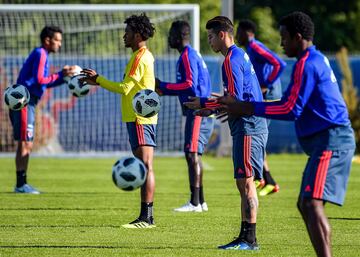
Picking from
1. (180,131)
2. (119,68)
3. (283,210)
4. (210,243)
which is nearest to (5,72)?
(119,68)

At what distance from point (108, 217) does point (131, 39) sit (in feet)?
7.83

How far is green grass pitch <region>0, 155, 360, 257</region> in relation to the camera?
9.37 m

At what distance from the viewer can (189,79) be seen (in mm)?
12219

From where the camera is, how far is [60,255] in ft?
29.2

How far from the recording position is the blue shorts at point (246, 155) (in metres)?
9.45

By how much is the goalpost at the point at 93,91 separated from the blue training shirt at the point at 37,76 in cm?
837

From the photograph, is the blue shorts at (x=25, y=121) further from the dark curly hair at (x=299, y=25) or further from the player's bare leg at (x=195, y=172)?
the dark curly hair at (x=299, y=25)

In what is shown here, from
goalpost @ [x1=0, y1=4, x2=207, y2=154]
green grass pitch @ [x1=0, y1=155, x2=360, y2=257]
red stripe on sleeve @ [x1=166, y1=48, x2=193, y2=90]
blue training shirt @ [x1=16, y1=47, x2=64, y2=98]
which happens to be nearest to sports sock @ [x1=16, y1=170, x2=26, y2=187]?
green grass pitch @ [x1=0, y1=155, x2=360, y2=257]

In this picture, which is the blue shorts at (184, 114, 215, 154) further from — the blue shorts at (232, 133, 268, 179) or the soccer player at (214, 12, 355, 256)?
the soccer player at (214, 12, 355, 256)

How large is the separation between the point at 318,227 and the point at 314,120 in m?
0.82

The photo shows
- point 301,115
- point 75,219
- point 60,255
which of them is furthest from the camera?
point 75,219

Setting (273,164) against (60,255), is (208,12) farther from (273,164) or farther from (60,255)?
(60,255)

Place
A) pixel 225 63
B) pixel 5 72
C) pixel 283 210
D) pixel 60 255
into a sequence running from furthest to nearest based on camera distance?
1. pixel 5 72
2. pixel 283 210
3. pixel 225 63
4. pixel 60 255

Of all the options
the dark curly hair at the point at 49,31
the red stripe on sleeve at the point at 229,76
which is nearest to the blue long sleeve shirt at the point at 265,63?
the dark curly hair at the point at 49,31
